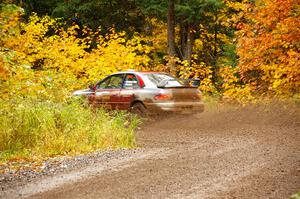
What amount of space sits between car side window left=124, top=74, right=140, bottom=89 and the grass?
384 centimetres

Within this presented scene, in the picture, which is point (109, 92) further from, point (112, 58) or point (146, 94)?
point (112, 58)

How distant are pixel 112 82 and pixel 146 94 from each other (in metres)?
1.75

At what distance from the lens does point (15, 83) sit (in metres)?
8.85

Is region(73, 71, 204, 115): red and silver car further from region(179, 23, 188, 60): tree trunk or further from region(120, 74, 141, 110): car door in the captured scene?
region(179, 23, 188, 60): tree trunk

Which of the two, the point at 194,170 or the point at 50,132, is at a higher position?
the point at 50,132

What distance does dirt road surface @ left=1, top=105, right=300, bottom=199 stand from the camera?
22.5 ft

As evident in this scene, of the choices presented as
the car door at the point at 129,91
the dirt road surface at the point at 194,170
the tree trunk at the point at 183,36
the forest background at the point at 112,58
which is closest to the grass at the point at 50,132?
the forest background at the point at 112,58

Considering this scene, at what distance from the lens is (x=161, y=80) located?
16.5 m

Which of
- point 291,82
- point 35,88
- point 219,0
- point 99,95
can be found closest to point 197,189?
Answer: point 35,88

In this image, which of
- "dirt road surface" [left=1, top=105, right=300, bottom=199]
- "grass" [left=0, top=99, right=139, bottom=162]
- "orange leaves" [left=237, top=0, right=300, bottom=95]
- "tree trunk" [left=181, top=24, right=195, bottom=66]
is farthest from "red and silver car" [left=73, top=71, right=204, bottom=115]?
"tree trunk" [left=181, top=24, right=195, bottom=66]

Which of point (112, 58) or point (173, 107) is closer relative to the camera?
point (173, 107)

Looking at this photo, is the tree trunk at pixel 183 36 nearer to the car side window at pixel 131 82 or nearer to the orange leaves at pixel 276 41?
the car side window at pixel 131 82

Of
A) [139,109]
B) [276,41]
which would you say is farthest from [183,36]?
[276,41]

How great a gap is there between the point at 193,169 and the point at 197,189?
4.84ft
